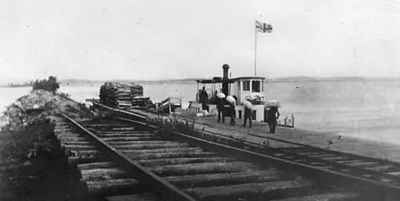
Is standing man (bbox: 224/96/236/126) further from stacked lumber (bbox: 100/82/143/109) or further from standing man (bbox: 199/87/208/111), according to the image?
stacked lumber (bbox: 100/82/143/109)

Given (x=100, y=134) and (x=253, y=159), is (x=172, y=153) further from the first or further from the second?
(x=100, y=134)

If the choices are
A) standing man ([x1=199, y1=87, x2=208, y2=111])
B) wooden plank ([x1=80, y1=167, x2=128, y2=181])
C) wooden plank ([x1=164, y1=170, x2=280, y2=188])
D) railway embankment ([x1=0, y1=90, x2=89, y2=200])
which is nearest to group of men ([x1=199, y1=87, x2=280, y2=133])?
standing man ([x1=199, y1=87, x2=208, y2=111])

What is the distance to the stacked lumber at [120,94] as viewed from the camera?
25578 millimetres

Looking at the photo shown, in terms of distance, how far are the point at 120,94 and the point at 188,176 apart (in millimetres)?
21296

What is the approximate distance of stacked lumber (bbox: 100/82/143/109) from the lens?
83.9ft

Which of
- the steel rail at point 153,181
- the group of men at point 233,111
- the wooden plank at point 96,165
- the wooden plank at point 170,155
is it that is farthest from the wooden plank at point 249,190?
the group of men at point 233,111

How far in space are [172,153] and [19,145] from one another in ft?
19.5

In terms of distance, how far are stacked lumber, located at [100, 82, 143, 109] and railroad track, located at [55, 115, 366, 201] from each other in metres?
17.4

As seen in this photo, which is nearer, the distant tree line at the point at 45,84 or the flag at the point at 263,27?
the flag at the point at 263,27

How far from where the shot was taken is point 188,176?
206 inches

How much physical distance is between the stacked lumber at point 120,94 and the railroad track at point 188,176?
57.0 ft

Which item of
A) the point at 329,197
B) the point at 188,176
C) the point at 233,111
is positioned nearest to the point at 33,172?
the point at 188,176

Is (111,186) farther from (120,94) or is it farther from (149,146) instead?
(120,94)

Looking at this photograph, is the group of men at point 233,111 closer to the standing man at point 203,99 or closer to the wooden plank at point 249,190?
the standing man at point 203,99
